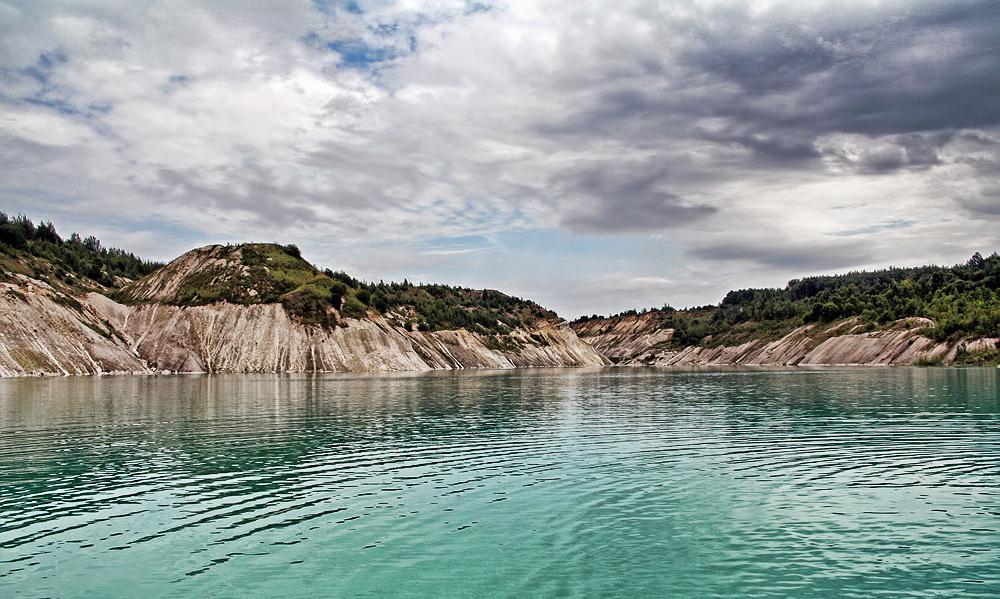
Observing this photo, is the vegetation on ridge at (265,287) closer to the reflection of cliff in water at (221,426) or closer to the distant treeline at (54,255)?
the distant treeline at (54,255)

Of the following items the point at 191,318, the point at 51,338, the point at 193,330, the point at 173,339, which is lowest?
the point at 173,339

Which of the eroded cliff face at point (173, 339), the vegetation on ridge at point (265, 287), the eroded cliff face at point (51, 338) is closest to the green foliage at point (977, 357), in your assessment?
the eroded cliff face at point (173, 339)

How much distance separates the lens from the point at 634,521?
722 inches

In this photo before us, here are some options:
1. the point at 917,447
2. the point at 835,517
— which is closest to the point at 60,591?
the point at 835,517

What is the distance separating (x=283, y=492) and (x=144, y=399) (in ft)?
151

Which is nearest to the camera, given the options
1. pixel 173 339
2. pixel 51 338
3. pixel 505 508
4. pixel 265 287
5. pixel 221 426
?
pixel 505 508

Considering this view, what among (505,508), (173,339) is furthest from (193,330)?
(505,508)

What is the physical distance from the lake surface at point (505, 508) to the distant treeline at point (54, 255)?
384ft

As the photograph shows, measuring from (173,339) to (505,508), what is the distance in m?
134

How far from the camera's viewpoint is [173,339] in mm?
136125

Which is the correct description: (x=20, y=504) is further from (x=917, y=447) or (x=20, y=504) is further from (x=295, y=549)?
(x=917, y=447)

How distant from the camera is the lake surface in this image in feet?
46.1

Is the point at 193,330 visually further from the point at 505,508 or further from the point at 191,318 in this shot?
the point at 505,508

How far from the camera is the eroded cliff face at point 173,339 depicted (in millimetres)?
109500
